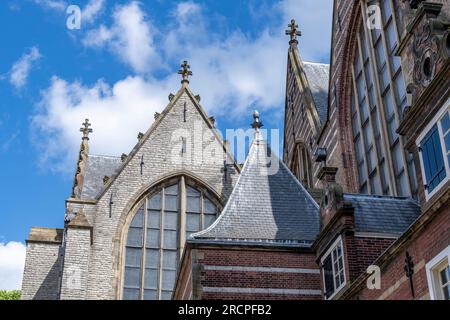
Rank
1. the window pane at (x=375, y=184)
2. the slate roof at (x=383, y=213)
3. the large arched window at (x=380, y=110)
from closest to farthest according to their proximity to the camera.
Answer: the slate roof at (x=383, y=213) → the large arched window at (x=380, y=110) → the window pane at (x=375, y=184)

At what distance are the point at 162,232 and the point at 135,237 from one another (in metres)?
0.82

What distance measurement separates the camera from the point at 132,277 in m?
20.6

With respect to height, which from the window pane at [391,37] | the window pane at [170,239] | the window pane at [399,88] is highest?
the window pane at [391,37]

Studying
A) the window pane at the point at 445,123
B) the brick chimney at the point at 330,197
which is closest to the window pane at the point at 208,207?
the brick chimney at the point at 330,197

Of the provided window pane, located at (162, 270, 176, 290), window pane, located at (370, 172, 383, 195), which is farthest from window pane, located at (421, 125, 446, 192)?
window pane, located at (162, 270, 176, 290)

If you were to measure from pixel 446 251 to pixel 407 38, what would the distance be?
3.74 m

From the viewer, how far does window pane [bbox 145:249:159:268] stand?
68.7ft

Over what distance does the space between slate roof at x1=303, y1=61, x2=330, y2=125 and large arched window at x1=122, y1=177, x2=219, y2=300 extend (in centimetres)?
481

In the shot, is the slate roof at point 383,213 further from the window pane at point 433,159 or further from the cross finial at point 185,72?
the cross finial at point 185,72

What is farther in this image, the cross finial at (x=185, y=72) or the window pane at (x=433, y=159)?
the cross finial at (x=185, y=72)

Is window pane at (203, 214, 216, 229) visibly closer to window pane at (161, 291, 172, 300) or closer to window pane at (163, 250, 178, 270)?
window pane at (163, 250, 178, 270)

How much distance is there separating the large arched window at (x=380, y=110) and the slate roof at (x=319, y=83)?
4078 mm

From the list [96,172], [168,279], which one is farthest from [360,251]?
[96,172]

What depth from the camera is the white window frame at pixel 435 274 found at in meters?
8.38
